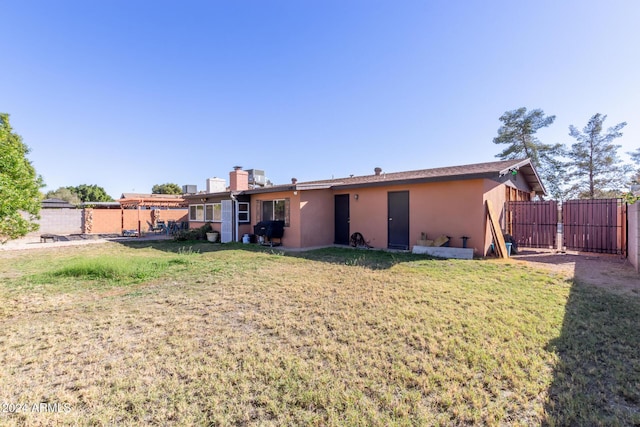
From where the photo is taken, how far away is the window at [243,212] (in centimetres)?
1404

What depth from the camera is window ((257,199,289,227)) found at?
486 inches

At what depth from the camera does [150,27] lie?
34.7ft

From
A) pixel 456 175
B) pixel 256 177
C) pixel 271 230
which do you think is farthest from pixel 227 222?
pixel 456 175

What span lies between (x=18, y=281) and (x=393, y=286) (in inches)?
328

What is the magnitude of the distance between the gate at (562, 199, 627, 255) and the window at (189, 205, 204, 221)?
1689 centimetres

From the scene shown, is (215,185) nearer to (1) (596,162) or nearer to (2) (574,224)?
(2) (574,224)

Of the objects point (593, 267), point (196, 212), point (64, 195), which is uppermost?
point (64, 195)

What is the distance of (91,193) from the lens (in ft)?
136

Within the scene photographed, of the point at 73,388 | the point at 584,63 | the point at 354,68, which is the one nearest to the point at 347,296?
the point at 73,388

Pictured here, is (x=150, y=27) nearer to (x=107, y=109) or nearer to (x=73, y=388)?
(x=107, y=109)

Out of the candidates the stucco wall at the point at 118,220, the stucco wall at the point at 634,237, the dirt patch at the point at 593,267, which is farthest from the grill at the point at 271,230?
the stucco wall at the point at 118,220

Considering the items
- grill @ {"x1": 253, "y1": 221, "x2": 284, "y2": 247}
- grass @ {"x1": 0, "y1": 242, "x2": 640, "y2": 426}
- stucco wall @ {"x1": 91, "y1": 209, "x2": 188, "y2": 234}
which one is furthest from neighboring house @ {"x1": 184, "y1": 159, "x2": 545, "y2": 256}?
stucco wall @ {"x1": 91, "y1": 209, "x2": 188, "y2": 234}

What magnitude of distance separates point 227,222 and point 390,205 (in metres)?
8.04

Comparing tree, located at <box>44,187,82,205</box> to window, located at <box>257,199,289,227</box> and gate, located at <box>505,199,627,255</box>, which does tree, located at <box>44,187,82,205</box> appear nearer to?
window, located at <box>257,199,289,227</box>
